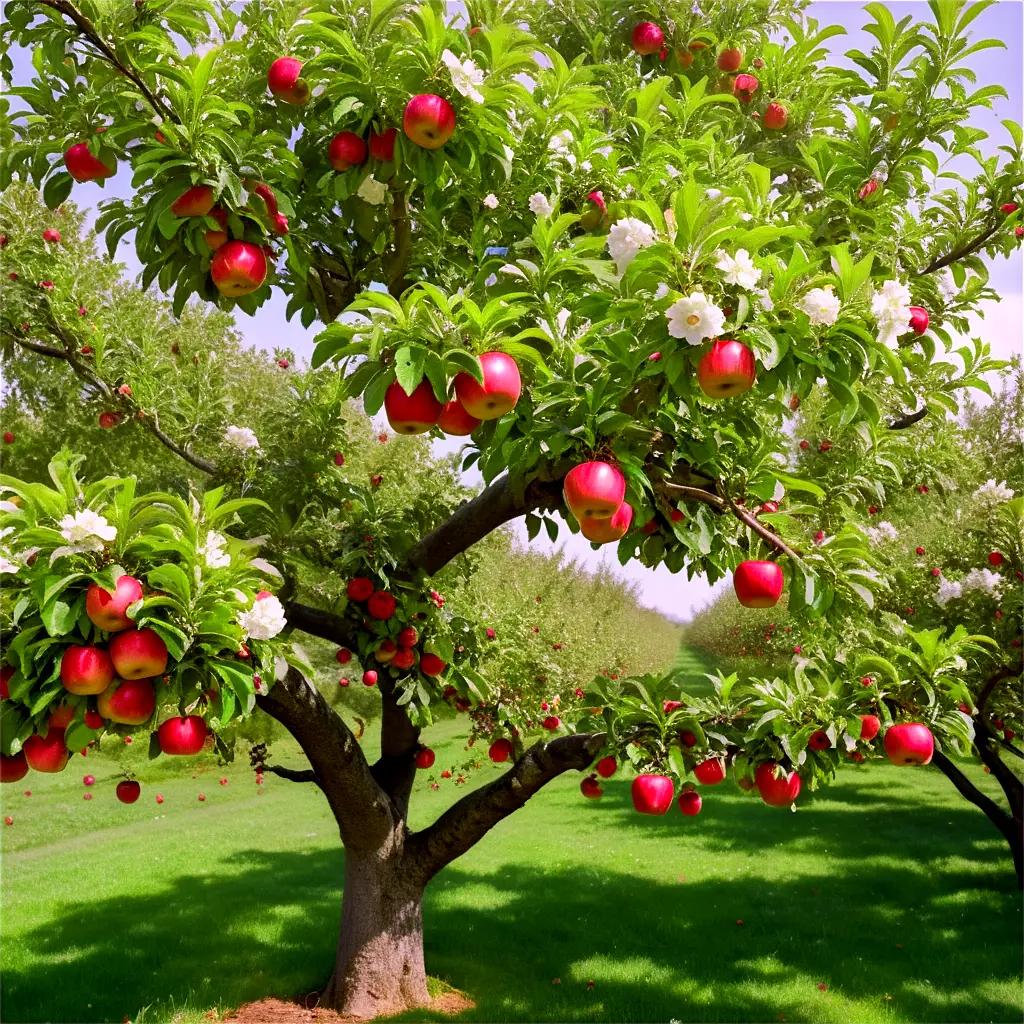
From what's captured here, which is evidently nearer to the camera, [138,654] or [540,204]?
[138,654]

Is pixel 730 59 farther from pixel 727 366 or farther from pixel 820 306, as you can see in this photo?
pixel 727 366

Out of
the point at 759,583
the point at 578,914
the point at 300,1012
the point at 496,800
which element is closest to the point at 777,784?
the point at 759,583

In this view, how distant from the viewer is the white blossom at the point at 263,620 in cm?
307

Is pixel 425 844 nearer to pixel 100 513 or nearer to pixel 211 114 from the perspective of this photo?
pixel 100 513

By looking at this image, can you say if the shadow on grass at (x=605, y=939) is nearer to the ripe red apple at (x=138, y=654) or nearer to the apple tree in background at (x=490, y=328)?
the apple tree in background at (x=490, y=328)

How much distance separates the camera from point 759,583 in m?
3.47

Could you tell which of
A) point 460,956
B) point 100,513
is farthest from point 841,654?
point 460,956

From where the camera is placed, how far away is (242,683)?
118 inches

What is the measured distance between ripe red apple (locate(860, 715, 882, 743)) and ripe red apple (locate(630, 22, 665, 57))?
177 inches

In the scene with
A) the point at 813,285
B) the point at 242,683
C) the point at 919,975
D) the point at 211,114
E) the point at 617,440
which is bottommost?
the point at 919,975

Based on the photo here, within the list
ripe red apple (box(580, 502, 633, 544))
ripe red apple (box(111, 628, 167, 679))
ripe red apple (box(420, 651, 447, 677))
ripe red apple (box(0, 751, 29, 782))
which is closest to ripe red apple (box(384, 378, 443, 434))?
ripe red apple (box(580, 502, 633, 544))

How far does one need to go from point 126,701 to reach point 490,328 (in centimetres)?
170

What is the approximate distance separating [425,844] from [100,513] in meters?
3.82

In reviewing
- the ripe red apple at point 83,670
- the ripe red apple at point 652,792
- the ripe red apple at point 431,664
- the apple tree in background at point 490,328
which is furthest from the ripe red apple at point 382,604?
the ripe red apple at point 83,670
